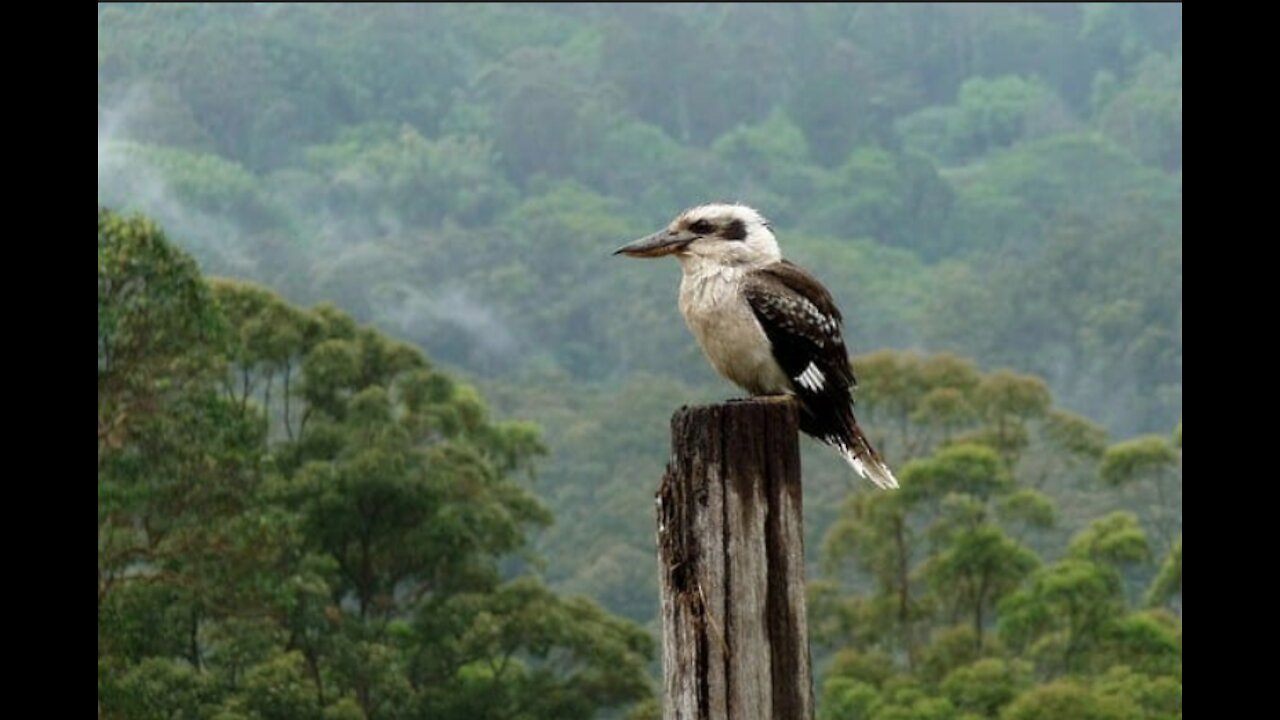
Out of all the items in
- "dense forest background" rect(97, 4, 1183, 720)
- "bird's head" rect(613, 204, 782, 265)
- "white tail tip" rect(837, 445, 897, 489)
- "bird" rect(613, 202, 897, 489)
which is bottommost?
"white tail tip" rect(837, 445, 897, 489)

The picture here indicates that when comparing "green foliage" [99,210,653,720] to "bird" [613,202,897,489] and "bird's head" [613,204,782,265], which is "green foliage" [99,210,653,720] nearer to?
"bird" [613,202,897,489]

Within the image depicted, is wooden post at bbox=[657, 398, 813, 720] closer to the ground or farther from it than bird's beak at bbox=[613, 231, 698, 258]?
closer to the ground

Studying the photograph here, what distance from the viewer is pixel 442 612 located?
2212cm

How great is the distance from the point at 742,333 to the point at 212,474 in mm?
13590

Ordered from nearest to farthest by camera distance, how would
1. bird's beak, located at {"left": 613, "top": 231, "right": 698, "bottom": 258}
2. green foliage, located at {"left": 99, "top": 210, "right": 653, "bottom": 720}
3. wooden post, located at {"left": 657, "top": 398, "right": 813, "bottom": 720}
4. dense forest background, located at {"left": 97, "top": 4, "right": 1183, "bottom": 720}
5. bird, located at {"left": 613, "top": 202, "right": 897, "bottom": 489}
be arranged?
wooden post, located at {"left": 657, "top": 398, "right": 813, "bottom": 720} < bird's beak, located at {"left": 613, "top": 231, "right": 698, "bottom": 258} < bird, located at {"left": 613, "top": 202, "right": 897, "bottom": 489} < green foliage, located at {"left": 99, "top": 210, "right": 653, "bottom": 720} < dense forest background, located at {"left": 97, "top": 4, "right": 1183, "bottom": 720}

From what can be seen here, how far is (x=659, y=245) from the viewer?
228 inches

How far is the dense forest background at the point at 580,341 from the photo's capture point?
19172 millimetres

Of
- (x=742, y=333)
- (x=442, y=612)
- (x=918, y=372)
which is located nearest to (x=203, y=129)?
(x=918, y=372)

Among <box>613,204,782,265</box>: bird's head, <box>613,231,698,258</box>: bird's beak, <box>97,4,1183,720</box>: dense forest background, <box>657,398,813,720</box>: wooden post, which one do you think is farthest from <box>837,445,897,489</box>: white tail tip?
<box>97,4,1183,720</box>: dense forest background

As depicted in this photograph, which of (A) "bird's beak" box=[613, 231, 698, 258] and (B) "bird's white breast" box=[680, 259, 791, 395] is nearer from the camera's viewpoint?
(A) "bird's beak" box=[613, 231, 698, 258]

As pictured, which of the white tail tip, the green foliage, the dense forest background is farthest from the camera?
the dense forest background

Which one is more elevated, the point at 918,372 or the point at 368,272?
the point at 368,272

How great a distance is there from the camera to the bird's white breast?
19.8ft
